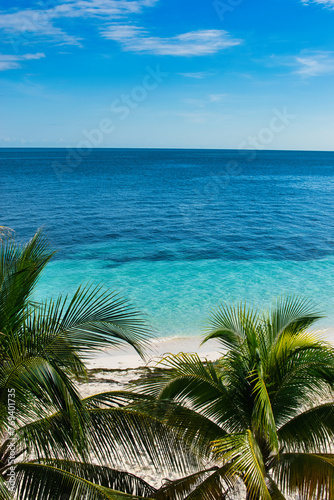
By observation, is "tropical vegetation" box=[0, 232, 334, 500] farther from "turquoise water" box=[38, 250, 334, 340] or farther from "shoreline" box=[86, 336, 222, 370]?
"turquoise water" box=[38, 250, 334, 340]

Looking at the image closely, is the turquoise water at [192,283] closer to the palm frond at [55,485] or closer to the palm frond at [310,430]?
the palm frond at [310,430]

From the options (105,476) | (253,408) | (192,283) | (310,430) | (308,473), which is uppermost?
(192,283)

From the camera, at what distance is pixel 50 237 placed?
28000 mm

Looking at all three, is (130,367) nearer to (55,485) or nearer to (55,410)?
(55,410)

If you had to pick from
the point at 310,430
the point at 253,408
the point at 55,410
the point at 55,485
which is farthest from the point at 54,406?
the point at 310,430

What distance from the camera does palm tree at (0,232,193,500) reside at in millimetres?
3641

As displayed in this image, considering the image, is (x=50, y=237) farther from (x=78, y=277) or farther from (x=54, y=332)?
(x=54, y=332)

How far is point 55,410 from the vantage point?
447 centimetres

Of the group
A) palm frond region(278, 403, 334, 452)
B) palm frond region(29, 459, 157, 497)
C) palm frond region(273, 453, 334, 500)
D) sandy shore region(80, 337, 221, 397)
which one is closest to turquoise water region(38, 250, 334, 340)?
sandy shore region(80, 337, 221, 397)

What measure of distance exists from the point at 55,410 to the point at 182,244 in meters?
22.5

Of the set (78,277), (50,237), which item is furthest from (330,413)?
(50,237)

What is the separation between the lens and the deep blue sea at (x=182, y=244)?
59.6 ft

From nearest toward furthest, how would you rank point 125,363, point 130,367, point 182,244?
point 130,367, point 125,363, point 182,244

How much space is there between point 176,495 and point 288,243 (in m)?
24.6
